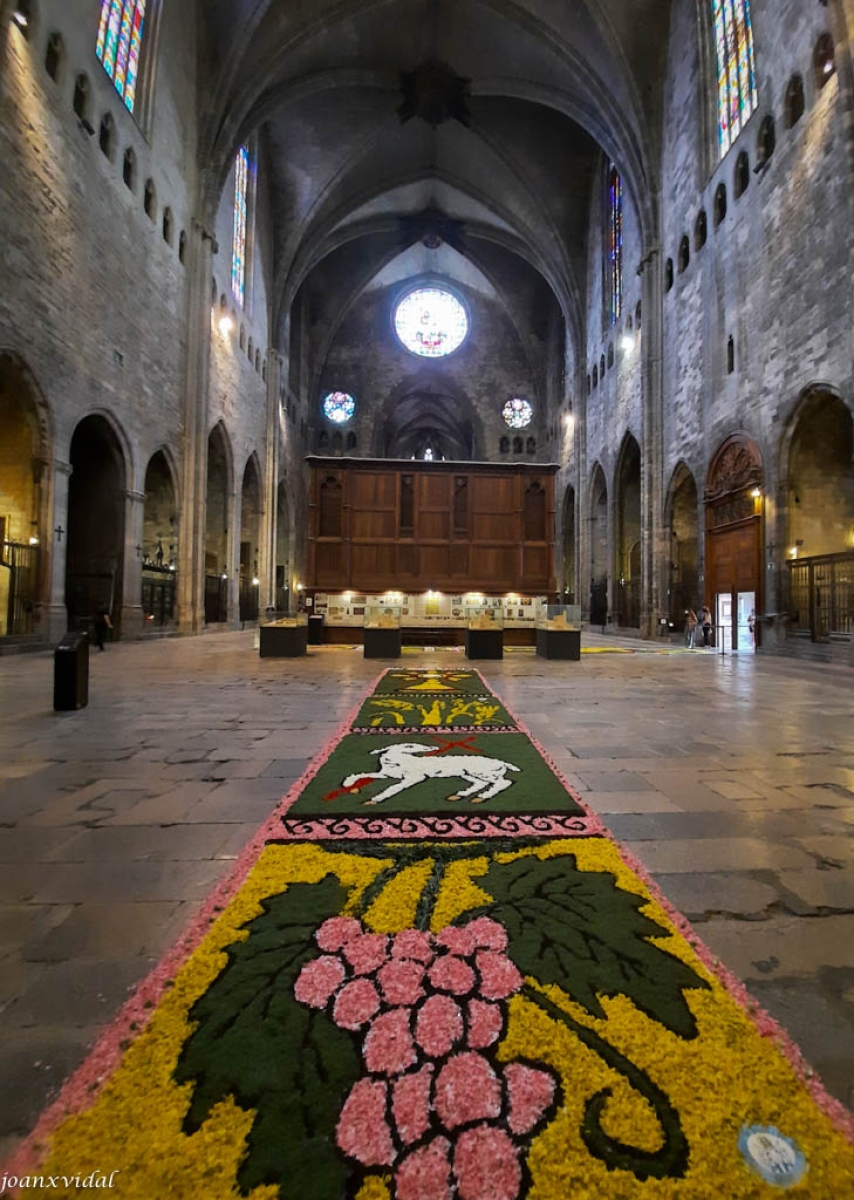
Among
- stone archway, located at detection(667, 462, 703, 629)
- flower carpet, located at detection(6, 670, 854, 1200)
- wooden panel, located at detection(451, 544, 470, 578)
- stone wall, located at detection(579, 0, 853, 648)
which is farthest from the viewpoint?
stone archway, located at detection(667, 462, 703, 629)

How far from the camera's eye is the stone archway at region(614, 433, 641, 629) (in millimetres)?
21859

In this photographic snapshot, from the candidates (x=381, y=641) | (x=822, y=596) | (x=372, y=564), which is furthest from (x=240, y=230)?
(x=822, y=596)

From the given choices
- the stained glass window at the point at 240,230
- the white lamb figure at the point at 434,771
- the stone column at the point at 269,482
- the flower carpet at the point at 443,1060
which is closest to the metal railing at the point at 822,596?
the white lamb figure at the point at 434,771

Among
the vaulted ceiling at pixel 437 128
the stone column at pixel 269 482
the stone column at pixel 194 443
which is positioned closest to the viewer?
the stone column at pixel 194 443

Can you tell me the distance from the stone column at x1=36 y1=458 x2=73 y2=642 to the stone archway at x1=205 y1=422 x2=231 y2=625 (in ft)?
26.6

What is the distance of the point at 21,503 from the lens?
11.7 metres

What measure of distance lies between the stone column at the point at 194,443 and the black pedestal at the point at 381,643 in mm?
8286

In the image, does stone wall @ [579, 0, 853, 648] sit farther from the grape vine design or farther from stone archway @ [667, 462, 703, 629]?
the grape vine design

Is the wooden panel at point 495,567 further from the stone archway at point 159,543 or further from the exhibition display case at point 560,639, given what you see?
the stone archway at point 159,543

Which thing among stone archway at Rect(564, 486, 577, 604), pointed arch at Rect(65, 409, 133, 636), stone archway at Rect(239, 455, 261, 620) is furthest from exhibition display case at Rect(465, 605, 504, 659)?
stone archway at Rect(564, 486, 577, 604)

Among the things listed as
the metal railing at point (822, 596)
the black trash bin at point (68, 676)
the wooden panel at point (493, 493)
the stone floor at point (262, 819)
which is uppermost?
the wooden panel at point (493, 493)

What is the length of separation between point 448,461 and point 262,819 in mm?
15580

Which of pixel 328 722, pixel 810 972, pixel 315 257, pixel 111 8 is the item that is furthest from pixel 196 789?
pixel 315 257

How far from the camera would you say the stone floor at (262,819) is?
1445 mm
